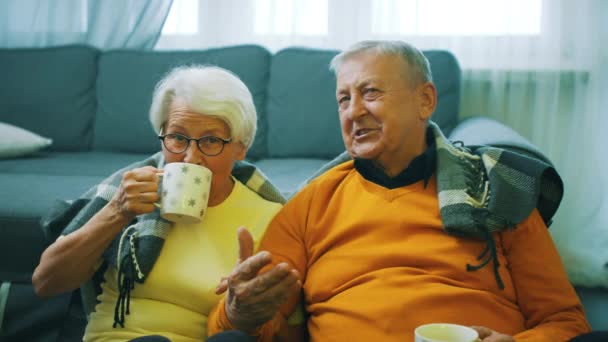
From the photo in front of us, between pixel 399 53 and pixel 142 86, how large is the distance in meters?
1.68

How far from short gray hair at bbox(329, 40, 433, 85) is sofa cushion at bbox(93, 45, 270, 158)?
1.30 meters

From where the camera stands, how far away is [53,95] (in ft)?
9.34

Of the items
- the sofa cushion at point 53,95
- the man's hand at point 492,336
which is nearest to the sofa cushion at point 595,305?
the man's hand at point 492,336

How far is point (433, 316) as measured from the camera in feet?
3.76

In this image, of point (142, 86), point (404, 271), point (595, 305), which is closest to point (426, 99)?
point (404, 271)

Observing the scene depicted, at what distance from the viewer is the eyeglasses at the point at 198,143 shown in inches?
50.6

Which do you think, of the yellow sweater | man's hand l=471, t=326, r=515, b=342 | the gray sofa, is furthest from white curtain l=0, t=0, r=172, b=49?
man's hand l=471, t=326, r=515, b=342

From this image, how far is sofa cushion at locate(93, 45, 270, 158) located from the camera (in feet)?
8.71

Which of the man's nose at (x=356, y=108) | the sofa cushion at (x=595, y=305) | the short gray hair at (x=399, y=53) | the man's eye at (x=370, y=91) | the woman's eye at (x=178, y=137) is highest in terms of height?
the short gray hair at (x=399, y=53)

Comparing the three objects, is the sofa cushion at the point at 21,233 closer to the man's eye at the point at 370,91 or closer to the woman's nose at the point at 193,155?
the woman's nose at the point at 193,155

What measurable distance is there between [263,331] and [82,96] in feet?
6.63

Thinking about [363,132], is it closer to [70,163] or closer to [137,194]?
[137,194]

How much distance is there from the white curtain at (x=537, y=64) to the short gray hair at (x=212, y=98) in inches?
65.4

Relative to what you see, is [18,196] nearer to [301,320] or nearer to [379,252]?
[301,320]
